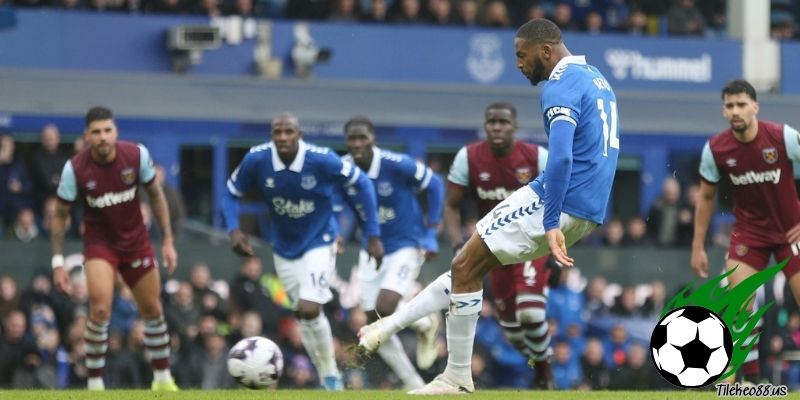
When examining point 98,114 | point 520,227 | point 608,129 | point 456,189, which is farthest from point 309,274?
point 608,129

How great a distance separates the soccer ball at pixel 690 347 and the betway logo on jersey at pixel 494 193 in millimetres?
2947

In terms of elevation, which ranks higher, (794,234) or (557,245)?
(557,245)

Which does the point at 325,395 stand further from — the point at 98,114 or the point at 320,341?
the point at 98,114

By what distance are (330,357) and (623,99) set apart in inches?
538

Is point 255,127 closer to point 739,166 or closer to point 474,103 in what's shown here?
point 474,103

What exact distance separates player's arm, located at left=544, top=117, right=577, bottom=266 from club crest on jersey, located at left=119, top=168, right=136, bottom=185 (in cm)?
524

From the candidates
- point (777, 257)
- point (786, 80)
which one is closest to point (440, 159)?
point (786, 80)

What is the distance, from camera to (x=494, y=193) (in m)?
15.1

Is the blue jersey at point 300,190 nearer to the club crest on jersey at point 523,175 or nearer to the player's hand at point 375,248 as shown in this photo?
the player's hand at point 375,248

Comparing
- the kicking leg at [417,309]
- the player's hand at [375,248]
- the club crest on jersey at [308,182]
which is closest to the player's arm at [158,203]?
the club crest on jersey at [308,182]

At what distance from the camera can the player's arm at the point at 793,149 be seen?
13203 millimetres

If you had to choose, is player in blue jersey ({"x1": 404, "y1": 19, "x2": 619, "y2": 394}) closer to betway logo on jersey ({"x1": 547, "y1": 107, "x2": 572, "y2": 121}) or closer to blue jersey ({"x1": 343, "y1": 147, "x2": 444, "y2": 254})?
betway logo on jersey ({"x1": 547, "y1": 107, "x2": 572, "y2": 121})

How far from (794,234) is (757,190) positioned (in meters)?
0.46

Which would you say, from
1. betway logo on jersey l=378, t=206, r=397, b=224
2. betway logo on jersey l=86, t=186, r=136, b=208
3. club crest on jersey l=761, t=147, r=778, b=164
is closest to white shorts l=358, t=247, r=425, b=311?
betway logo on jersey l=378, t=206, r=397, b=224
